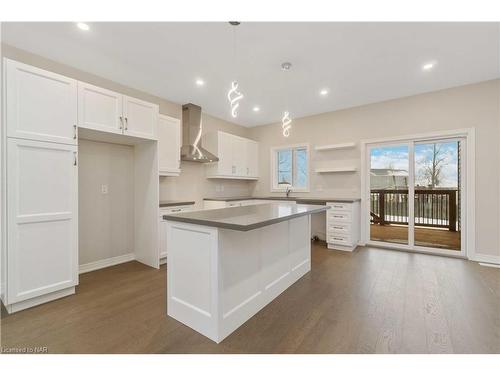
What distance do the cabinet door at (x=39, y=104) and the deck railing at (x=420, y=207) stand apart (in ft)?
15.9

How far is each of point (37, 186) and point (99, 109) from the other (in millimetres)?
1078

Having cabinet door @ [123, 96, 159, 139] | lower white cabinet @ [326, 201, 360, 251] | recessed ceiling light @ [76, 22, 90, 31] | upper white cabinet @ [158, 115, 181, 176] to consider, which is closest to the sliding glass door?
lower white cabinet @ [326, 201, 360, 251]

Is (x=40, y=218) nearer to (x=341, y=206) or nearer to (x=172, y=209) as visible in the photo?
(x=172, y=209)

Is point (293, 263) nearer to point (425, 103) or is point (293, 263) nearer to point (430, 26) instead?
point (430, 26)

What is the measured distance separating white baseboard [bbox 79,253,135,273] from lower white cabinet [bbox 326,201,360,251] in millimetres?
3501

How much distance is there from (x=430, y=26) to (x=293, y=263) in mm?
2821

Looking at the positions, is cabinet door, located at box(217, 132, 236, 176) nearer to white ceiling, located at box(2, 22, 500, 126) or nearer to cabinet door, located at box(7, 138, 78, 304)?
white ceiling, located at box(2, 22, 500, 126)

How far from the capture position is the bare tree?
152 inches

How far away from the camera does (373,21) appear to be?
209 centimetres

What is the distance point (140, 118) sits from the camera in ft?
10.1

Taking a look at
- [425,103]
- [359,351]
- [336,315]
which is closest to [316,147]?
[425,103]

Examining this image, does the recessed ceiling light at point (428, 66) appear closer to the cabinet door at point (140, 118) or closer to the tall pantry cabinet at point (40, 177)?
the cabinet door at point (140, 118)

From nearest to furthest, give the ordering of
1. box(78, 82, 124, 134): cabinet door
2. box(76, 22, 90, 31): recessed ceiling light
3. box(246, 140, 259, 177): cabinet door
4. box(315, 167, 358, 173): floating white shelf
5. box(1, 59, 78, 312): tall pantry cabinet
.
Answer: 1. box(1, 59, 78, 312): tall pantry cabinet
2. box(76, 22, 90, 31): recessed ceiling light
3. box(78, 82, 124, 134): cabinet door
4. box(315, 167, 358, 173): floating white shelf
5. box(246, 140, 259, 177): cabinet door

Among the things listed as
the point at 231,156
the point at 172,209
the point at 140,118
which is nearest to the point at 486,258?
the point at 231,156
